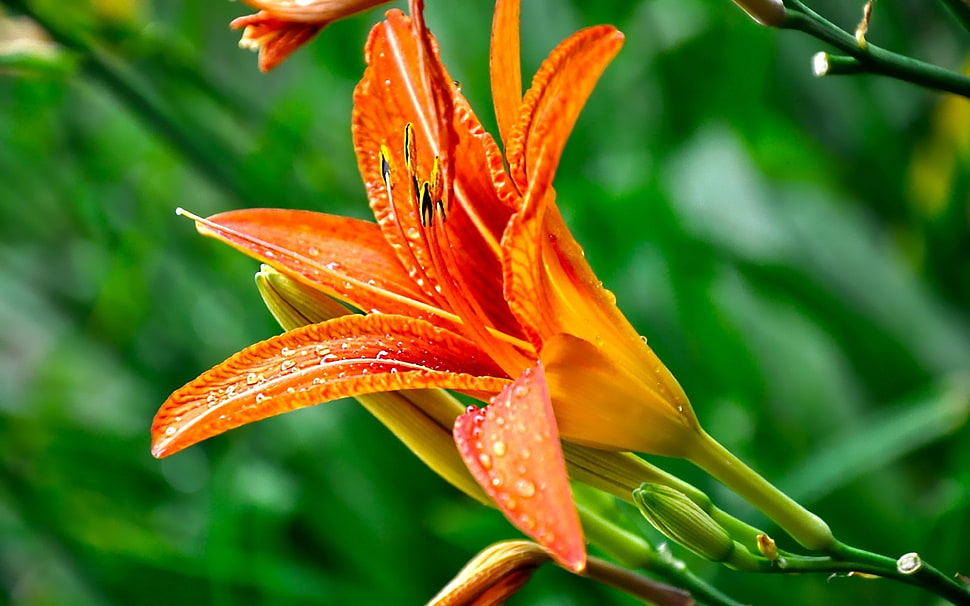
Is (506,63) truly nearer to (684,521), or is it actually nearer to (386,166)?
(386,166)

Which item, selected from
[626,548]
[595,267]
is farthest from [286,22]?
[595,267]

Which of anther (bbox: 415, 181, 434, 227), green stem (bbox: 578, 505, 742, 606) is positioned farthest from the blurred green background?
anther (bbox: 415, 181, 434, 227)

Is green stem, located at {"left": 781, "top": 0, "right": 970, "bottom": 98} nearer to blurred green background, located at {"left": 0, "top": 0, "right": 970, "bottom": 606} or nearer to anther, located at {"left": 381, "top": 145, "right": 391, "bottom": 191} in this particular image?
anther, located at {"left": 381, "top": 145, "right": 391, "bottom": 191}

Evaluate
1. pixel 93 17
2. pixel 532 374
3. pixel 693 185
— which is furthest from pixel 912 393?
pixel 93 17

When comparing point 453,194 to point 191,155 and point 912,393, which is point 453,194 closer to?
point 191,155

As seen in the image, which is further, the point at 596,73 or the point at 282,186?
the point at 282,186

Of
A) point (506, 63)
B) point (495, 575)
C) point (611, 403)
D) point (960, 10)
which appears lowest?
point (495, 575)
